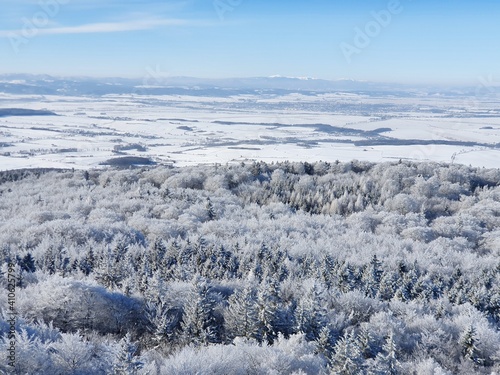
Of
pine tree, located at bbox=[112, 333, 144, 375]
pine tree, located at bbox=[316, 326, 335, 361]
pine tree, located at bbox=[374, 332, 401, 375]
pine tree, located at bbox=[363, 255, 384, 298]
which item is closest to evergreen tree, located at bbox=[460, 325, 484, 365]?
pine tree, located at bbox=[374, 332, 401, 375]

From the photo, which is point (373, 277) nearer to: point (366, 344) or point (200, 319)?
point (366, 344)

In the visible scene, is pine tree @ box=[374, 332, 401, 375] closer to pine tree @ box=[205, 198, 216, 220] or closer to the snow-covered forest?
the snow-covered forest

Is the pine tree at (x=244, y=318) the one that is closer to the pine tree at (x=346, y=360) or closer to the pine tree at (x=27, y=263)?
the pine tree at (x=346, y=360)

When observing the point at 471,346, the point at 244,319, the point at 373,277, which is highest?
the point at 244,319

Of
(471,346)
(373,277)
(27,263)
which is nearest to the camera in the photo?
(471,346)

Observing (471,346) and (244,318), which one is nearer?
(471,346)

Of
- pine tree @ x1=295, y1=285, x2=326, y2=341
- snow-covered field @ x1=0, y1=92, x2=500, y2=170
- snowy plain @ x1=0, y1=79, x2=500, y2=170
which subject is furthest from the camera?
snow-covered field @ x1=0, y1=92, x2=500, y2=170

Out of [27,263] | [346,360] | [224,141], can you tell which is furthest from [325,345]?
[224,141]

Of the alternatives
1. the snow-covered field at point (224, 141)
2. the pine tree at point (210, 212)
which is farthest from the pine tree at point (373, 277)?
the snow-covered field at point (224, 141)
